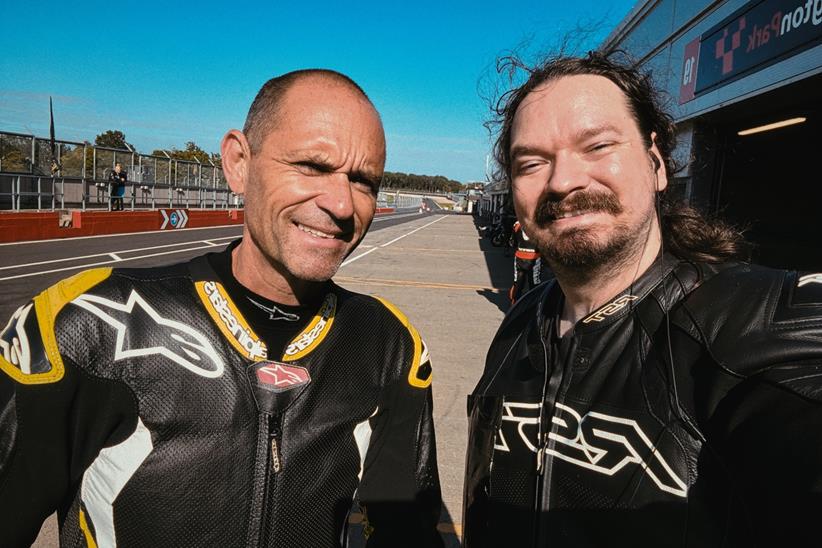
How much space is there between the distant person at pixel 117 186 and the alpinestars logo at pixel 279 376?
2236 centimetres

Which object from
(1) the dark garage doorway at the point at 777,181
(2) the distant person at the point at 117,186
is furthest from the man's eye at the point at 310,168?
A: (2) the distant person at the point at 117,186

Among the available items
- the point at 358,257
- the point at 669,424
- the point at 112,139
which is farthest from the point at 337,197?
the point at 112,139

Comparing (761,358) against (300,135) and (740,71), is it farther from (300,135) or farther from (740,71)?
(740,71)

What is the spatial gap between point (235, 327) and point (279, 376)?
0.67 ft

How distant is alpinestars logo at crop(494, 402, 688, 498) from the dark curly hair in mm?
631

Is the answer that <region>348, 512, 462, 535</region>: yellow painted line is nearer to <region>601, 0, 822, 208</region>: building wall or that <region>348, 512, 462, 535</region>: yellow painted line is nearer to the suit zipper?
the suit zipper

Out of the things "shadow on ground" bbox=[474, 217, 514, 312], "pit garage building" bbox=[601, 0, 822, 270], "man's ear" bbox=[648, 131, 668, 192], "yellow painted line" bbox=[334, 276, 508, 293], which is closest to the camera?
"man's ear" bbox=[648, 131, 668, 192]

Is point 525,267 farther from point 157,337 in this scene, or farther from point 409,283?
point 157,337

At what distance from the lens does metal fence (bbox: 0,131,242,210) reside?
53.3 feet

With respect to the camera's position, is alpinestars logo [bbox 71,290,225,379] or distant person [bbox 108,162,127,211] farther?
distant person [bbox 108,162,127,211]

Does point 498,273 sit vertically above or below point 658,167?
below

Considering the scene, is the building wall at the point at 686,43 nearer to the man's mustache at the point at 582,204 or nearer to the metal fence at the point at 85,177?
the man's mustache at the point at 582,204

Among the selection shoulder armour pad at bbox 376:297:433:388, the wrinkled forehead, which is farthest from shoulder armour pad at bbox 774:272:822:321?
shoulder armour pad at bbox 376:297:433:388

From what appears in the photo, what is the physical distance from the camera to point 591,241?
5.30 feet
